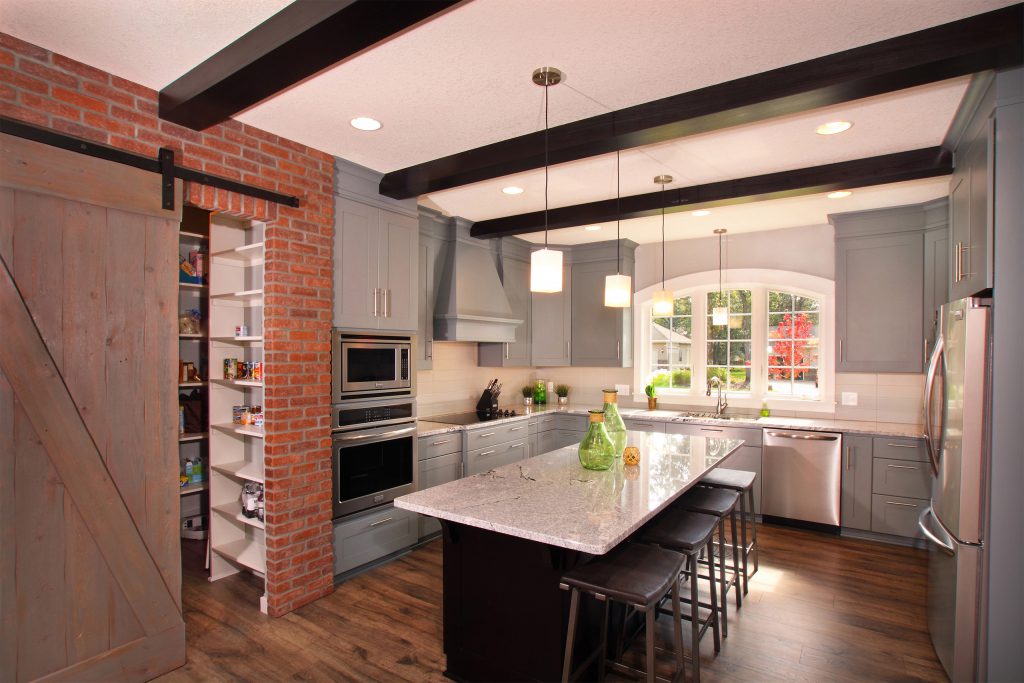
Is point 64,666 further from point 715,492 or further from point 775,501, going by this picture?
point 775,501

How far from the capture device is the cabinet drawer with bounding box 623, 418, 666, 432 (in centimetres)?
511

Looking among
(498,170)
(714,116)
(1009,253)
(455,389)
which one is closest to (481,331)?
(455,389)

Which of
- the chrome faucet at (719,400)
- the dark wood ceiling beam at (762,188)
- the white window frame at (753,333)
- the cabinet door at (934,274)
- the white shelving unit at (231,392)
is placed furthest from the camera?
the chrome faucet at (719,400)

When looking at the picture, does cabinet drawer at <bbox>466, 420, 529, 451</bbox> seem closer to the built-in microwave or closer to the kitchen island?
the built-in microwave

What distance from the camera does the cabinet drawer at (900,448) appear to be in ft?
13.3

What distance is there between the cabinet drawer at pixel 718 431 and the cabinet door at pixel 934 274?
1.41m

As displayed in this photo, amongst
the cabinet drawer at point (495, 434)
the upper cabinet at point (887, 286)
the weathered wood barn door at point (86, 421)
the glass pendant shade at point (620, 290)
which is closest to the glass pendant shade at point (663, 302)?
the glass pendant shade at point (620, 290)

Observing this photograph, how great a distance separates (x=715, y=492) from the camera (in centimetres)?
309

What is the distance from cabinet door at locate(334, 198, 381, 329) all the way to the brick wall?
0.10 m

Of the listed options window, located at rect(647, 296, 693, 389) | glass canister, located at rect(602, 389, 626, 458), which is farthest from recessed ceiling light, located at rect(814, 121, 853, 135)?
window, located at rect(647, 296, 693, 389)

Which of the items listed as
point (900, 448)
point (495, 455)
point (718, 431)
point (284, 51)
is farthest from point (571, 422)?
point (284, 51)

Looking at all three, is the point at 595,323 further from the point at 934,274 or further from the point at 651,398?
the point at 934,274

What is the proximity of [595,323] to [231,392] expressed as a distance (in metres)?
3.66

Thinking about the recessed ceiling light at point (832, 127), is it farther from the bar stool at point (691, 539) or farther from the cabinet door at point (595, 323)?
the cabinet door at point (595, 323)
